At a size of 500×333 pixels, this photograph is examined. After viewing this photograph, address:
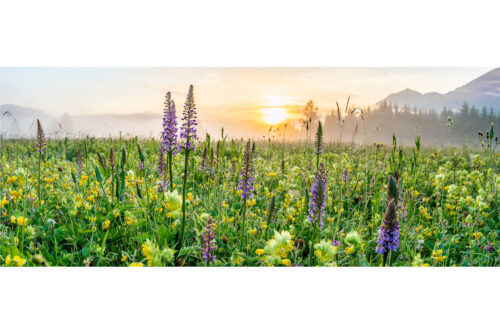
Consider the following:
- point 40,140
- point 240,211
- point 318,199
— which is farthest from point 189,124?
point 40,140

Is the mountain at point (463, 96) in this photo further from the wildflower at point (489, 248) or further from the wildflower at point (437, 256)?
the wildflower at point (437, 256)

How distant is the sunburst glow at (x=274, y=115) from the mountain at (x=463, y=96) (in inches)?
39.0

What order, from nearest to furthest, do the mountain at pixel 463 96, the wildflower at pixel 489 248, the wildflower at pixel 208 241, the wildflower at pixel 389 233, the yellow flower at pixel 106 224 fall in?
the wildflower at pixel 389 233
the wildflower at pixel 208 241
the yellow flower at pixel 106 224
the wildflower at pixel 489 248
the mountain at pixel 463 96

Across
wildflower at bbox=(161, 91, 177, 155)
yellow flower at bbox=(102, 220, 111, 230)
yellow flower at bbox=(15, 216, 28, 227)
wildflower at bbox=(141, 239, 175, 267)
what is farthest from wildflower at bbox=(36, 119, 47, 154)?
wildflower at bbox=(141, 239, 175, 267)

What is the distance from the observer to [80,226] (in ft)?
8.29

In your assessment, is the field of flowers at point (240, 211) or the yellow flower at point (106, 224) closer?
the field of flowers at point (240, 211)

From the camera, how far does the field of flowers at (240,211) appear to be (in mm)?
2174

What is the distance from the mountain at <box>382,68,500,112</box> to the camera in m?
3.30

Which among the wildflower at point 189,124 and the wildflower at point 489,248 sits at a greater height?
the wildflower at point 189,124

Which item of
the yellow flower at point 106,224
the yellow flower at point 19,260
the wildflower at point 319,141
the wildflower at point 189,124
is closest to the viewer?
the yellow flower at point 19,260

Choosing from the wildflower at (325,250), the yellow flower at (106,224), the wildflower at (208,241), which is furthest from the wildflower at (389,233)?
the yellow flower at (106,224)

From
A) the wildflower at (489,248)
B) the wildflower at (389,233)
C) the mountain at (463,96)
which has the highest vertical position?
the mountain at (463,96)

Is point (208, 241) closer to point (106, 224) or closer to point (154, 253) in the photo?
point (154, 253)

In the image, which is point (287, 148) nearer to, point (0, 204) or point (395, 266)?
point (395, 266)
